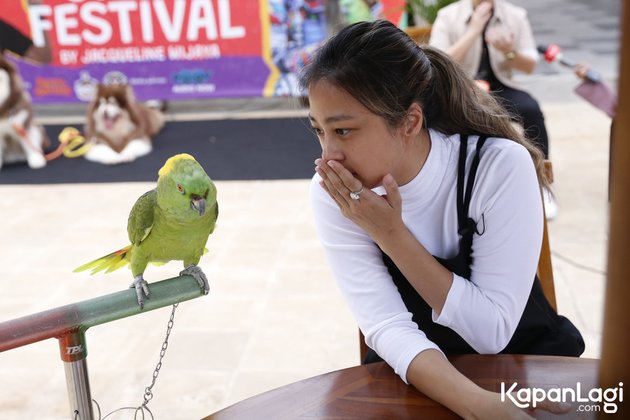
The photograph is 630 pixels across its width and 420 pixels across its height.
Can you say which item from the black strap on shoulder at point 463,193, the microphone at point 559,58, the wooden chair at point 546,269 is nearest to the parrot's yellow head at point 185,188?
the black strap on shoulder at point 463,193

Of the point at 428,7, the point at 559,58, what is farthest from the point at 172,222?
the point at 428,7

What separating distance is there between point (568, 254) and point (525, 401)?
2.41 meters

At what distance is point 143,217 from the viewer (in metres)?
1.06

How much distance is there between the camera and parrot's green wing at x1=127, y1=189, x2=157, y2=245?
1055 millimetres

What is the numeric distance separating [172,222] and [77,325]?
0.70 feet

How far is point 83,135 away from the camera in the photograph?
18.2 ft

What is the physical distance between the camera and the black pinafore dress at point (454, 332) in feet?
4.20

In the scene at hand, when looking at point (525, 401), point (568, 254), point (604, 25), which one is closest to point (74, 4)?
point (568, 254)

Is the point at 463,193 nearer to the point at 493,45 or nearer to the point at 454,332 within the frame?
the point at 454,332

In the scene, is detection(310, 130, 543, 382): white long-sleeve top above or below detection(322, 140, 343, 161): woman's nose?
below

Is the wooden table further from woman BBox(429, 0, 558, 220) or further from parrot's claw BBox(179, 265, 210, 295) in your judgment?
woman BBox(429, 0, 558, 220)

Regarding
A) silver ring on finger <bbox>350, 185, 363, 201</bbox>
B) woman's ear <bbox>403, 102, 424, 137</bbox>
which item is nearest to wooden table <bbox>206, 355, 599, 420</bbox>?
silver ring on finger <bbox>350, 185, 363, 201</bbox>

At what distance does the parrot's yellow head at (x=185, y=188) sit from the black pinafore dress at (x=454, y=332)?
445mm

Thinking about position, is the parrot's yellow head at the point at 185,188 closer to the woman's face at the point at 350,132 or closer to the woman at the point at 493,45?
the woman's face at the point at 350,132
